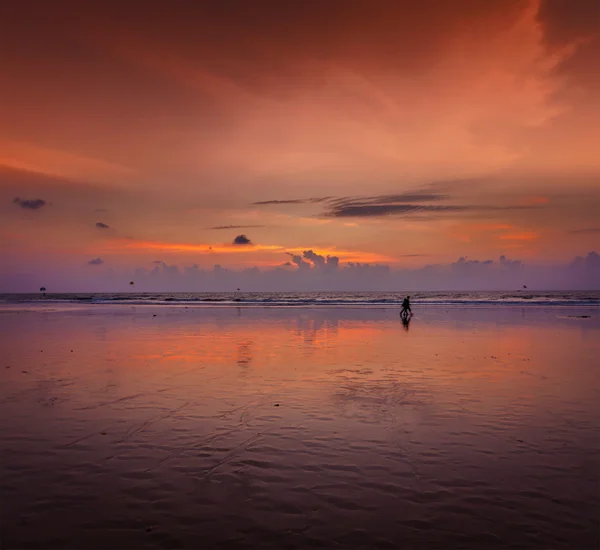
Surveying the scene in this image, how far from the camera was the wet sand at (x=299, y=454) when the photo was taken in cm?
627

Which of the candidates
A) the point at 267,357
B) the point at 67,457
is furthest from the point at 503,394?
the point at 67,457

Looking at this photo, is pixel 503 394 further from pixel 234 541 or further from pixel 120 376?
pixel 120 376

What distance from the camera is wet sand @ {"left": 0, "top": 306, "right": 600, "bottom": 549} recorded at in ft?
20.6

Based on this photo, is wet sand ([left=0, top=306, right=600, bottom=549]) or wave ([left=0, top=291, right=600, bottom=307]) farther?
wave ([left=0, top=291, right=600, bottom=307])

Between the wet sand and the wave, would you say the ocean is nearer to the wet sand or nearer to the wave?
the wave

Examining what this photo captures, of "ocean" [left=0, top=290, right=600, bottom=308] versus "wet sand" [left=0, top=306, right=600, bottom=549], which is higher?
"ocean" [left=0, top=290, right=600, bottom=308]

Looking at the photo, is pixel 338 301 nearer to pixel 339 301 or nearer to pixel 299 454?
pixel 339 301

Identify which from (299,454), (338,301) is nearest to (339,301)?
(338,301)

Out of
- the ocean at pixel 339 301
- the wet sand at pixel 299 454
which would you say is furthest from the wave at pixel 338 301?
the wet sand at pixel 299 454

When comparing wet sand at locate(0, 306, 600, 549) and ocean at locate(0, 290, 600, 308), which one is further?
ocean at locate(0, 290, 600, 308)

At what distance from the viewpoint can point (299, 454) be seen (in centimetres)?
891

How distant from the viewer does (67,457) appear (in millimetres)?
8812

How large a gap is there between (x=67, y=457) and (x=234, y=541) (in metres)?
4.56

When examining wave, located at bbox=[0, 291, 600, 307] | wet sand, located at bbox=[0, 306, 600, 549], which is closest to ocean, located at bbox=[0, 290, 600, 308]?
wave, located at bbox=[0, 291, 600, 307]
